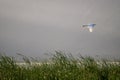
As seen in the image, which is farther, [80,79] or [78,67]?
[78,67]

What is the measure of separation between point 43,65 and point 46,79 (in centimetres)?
307

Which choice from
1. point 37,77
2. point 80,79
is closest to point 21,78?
point 37,77

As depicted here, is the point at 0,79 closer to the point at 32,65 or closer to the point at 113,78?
the point at 32,65

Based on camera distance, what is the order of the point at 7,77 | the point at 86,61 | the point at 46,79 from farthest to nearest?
the point at 86,61 < the point at 7,77 < the point at 46,79

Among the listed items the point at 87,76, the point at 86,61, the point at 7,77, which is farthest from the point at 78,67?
the point at 7,77

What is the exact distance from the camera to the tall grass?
713cm

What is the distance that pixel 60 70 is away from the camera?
829cm

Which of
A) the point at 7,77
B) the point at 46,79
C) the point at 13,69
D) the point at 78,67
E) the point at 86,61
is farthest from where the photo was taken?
the point at 86,61

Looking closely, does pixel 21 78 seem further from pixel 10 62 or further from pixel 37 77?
pixel 10 62

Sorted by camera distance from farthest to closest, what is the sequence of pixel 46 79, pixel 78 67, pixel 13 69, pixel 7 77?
pixel 78 67 < pixel 13 69 < pixel 7 77 < pixel 46 79

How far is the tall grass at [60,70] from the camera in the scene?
23.4ft

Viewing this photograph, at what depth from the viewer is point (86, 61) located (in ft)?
31.6

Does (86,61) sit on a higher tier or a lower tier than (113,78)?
higher

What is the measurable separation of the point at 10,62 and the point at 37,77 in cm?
187
